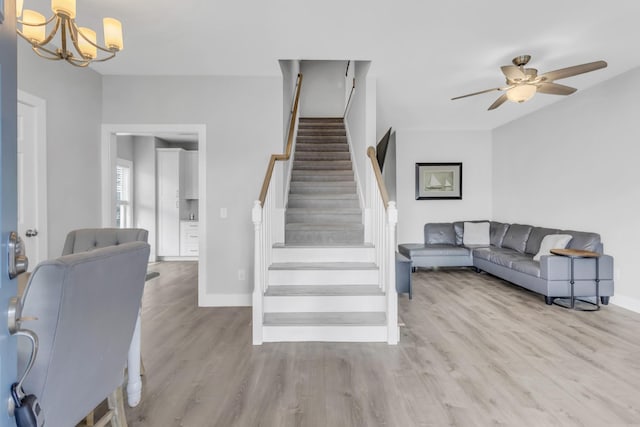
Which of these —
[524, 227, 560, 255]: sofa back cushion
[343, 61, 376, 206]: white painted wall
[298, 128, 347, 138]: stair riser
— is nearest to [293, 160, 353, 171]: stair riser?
[343, 61, 376, 206]: white painted wall

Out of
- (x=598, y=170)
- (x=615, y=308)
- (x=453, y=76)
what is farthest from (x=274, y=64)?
(x=615, y=308)

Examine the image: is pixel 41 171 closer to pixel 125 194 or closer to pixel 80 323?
pixel 80 323

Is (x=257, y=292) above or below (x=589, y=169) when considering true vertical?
below

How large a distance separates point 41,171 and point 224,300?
2.15 m

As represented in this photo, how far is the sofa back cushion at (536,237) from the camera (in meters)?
4.91

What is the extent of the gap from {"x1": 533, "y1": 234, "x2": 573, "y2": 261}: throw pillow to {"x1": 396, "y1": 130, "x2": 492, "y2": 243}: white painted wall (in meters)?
2.07

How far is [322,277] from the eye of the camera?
10.9 feet

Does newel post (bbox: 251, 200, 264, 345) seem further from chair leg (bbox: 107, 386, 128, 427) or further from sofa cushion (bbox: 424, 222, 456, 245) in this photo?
sofa cushion (bbox: 424, 222, 456, 245)

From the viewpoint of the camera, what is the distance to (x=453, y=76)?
3977 mm

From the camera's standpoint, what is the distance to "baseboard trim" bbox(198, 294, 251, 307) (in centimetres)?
394

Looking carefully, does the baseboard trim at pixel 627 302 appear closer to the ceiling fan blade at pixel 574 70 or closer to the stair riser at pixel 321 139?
the ceiling fan blade at pixel 574 70

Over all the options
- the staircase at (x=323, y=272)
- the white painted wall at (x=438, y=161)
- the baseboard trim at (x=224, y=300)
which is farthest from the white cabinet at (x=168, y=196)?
the white painted wall at (x=438, y=161)

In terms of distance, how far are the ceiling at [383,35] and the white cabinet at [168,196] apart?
3.25 meters

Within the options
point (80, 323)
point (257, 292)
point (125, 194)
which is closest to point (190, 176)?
point (125, 194)
